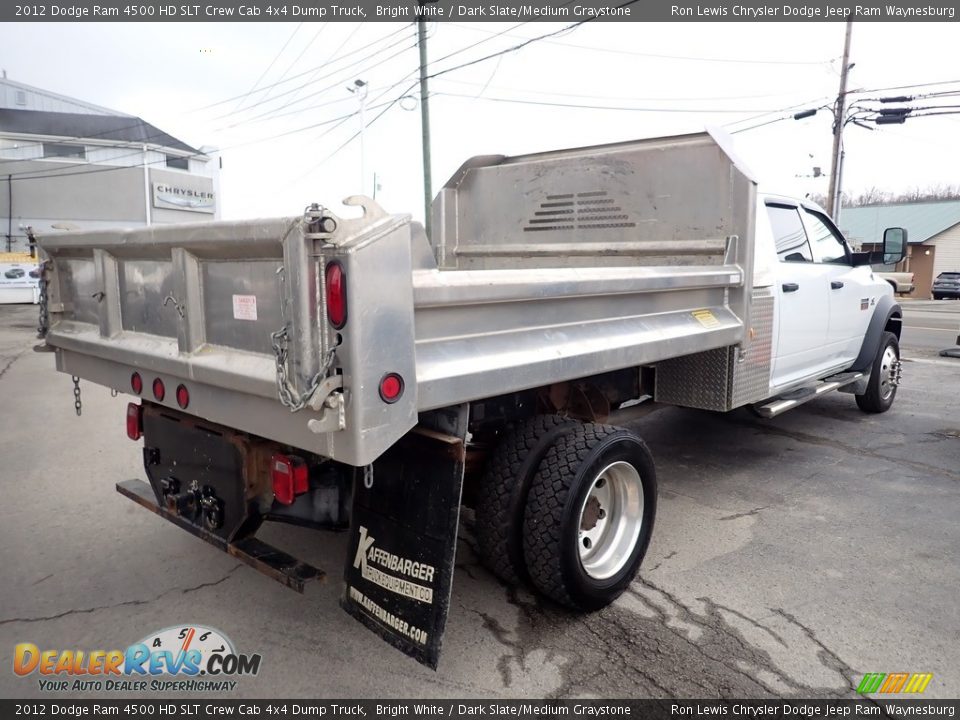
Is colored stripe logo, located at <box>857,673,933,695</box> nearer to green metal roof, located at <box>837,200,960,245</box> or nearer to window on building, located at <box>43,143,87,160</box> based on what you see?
green metal roof, located at <box>837,200,960,245</box>

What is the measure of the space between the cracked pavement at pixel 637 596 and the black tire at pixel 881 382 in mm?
1288

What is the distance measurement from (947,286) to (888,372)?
30395mm

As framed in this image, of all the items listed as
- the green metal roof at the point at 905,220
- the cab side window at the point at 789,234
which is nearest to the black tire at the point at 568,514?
the cab side window at the point at 789,234

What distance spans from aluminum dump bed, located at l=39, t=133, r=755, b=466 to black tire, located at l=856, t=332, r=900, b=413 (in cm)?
362

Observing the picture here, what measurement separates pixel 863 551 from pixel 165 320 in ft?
12.8

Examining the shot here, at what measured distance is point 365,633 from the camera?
311 centimetres

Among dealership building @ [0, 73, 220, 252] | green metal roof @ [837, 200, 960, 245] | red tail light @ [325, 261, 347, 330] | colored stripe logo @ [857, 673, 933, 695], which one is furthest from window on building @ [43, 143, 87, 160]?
colored stripe logo @ [857, 673, 933, 695]

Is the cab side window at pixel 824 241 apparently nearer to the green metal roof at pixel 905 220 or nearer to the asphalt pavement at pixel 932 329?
the asphalt pavement at pixel 932 329

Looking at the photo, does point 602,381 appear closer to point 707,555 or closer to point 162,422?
point 707,555

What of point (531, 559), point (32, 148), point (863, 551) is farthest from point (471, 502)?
point (32, 148)

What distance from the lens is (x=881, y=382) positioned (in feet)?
22.7

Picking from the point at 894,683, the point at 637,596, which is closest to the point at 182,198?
the point at 637,596

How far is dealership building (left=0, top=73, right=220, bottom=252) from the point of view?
35.0 metres

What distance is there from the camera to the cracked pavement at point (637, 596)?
2.79m
